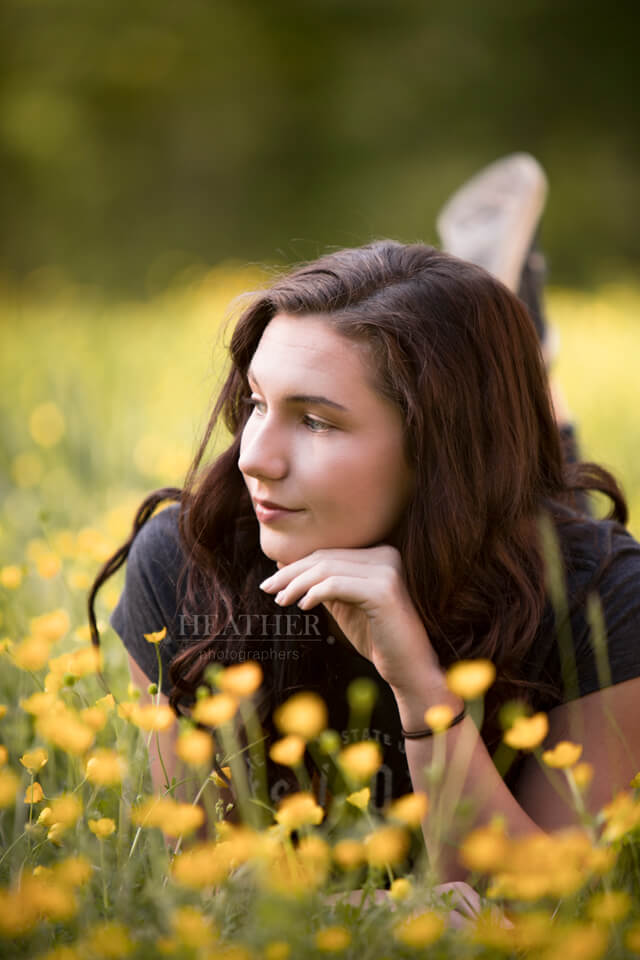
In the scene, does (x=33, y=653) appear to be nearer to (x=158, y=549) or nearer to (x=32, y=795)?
(x=32, y=795)

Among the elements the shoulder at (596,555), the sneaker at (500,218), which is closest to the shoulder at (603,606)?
the shoulder at (596,555)

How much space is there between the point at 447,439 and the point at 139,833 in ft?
2.32

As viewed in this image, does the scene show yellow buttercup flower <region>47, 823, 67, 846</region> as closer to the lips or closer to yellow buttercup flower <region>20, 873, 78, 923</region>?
yellow buttercup flower <region>20, 873, 78, 923</region>

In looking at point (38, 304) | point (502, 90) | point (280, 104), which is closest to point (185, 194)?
point (280, 104)

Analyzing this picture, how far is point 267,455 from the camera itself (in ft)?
4.63

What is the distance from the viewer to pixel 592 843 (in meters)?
1.06

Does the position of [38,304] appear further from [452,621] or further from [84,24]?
[84,24]

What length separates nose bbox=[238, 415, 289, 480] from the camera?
55.4 inches

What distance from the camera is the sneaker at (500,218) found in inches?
127

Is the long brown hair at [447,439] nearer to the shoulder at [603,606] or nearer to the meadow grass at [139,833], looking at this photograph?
the shoulder at [603,606]

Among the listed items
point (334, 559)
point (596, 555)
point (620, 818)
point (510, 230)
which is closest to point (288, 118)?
point (510, 230)

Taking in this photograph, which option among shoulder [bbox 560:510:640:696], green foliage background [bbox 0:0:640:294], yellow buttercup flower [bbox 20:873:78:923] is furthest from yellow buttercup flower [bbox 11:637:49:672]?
green foliage background [bbox 0:0:640:294]

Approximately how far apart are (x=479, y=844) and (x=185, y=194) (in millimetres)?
13060

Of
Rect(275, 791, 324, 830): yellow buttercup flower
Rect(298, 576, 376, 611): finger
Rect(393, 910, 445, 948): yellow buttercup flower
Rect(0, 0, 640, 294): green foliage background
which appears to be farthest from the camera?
Rect(0, 0, 640, 294): green foliage background
